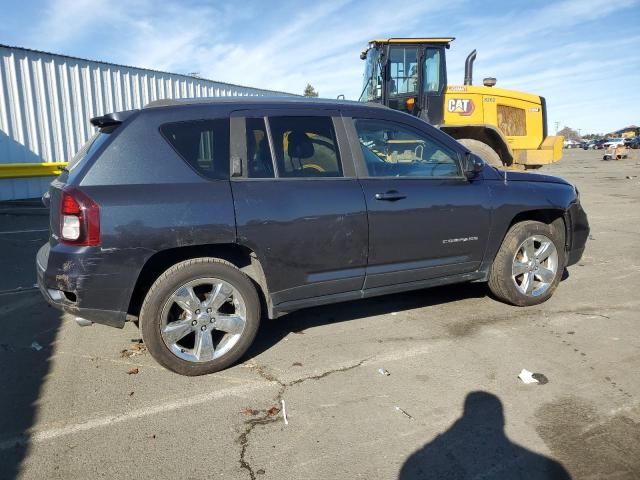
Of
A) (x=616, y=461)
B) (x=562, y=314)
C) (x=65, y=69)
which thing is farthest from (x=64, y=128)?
(x=616, y=461)

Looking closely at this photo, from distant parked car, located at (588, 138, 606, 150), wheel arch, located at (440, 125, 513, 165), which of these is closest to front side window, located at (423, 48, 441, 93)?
wheel arch, located at (440, 125, 513, 165)

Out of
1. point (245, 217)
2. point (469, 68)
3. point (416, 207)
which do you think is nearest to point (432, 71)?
point (469, 68)

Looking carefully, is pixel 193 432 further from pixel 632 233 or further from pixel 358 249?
pixel 632 233

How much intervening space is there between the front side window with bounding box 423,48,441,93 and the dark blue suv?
21.5 ft

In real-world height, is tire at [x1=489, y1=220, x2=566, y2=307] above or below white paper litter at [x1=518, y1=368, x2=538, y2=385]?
above

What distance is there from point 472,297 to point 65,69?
10945 mm

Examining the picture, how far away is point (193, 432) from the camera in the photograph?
9.16 feet

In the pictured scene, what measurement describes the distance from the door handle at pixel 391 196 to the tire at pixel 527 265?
1.31m

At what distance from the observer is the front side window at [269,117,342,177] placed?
363 centimetres

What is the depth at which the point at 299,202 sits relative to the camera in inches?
139

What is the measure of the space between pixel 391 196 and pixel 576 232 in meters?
2.32

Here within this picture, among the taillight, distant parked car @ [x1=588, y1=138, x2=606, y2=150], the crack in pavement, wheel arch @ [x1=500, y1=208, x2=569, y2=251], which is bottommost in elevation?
the crack in pavement

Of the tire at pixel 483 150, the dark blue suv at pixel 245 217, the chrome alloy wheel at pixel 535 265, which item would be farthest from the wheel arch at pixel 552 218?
the tire at pixel 483 150

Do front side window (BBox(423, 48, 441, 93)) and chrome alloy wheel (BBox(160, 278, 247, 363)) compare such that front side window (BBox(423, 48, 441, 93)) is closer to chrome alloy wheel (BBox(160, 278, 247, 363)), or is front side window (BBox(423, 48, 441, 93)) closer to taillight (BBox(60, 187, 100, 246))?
chrome alloy wheel (BBox(160, 278, 247, 363))
